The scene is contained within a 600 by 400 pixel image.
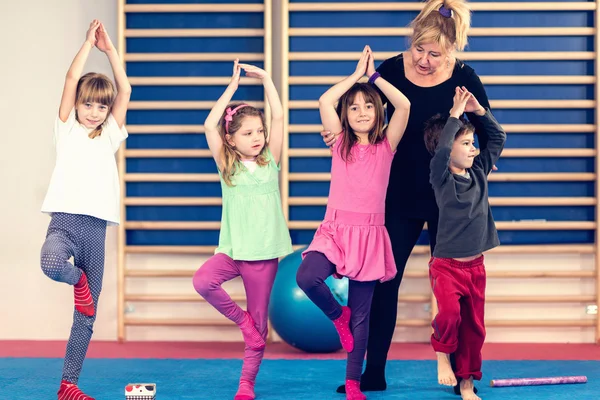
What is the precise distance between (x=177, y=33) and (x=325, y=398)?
8.21 feet

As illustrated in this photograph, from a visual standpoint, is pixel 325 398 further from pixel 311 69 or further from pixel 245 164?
pixel 311 69

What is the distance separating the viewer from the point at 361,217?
11.0 ft

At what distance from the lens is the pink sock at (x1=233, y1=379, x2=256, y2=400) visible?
336 cm

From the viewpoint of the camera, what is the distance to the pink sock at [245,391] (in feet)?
11.0

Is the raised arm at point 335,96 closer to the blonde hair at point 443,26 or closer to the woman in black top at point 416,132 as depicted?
the woman in black top at point 416,132

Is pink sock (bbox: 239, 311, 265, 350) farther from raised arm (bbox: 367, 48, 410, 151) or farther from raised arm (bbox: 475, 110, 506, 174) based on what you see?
raised arm (bbox: 475, 110, 506, 174)

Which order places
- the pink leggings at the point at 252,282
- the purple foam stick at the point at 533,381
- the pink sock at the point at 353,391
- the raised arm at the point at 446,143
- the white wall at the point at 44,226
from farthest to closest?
1. the white wall at the point at 44,226
2. the purple foam stick at the point at 533,381
3. the pink leggings at the point at 252,282
4. the pink sock at the point at 353,391
5. the raised arm at the point at 446,143

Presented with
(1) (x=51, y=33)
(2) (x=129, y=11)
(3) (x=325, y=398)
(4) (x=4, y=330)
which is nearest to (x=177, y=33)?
(2) (x=129, y=11)

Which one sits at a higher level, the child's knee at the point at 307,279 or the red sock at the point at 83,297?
the child's knee at the point at 307,279

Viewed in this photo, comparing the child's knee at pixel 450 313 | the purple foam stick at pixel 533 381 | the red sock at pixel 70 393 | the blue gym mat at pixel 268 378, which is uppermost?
the child's knee at pixel 450 313

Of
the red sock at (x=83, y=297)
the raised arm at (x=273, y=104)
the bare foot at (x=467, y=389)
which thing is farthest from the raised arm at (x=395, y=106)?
the red sock at (x=83, y=297)

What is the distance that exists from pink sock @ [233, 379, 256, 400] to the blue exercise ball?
0.97 metres

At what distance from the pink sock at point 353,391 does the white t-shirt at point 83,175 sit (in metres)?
1.18

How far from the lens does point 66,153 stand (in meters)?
3.29
